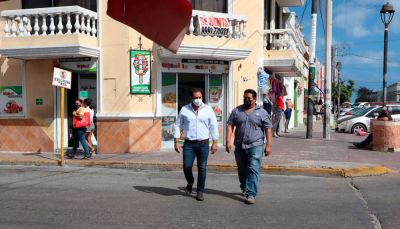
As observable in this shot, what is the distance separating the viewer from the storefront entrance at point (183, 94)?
14.1 meters

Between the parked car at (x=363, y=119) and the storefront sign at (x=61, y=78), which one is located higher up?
the storefront sign at (x=61, y=78)

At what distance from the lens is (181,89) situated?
1430 cm

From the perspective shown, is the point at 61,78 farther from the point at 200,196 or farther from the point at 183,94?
the point at 200,196

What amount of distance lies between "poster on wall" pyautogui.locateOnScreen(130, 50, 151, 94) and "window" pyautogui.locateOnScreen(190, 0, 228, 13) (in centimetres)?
234

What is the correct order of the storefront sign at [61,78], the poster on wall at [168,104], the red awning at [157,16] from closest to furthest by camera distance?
the red awning at [157,16]
the storefront sign at [61,78]
the poster on wall at [168,104]

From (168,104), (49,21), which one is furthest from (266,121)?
(49,21)

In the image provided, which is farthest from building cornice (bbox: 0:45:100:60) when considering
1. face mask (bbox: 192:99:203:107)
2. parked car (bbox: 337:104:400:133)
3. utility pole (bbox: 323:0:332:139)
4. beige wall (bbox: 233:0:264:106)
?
parked car (bbox: 337:104:400:133)

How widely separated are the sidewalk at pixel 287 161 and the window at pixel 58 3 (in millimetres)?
4652

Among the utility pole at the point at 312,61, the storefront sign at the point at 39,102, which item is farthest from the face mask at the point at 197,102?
the utility pole at the point at 312,61

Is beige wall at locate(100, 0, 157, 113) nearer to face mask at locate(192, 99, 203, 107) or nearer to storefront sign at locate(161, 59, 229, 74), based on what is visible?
storefront sign at locate(161, 59, 229, 74)

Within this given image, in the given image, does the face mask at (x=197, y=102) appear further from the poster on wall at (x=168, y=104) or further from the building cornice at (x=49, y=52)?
the poster on wall at (x=168, y=104)

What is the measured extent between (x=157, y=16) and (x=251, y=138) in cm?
442

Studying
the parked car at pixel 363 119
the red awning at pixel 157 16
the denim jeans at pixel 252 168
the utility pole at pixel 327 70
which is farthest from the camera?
the parked car at pixel 363 119

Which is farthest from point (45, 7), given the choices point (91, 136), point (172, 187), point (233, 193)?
point (233, 193)
